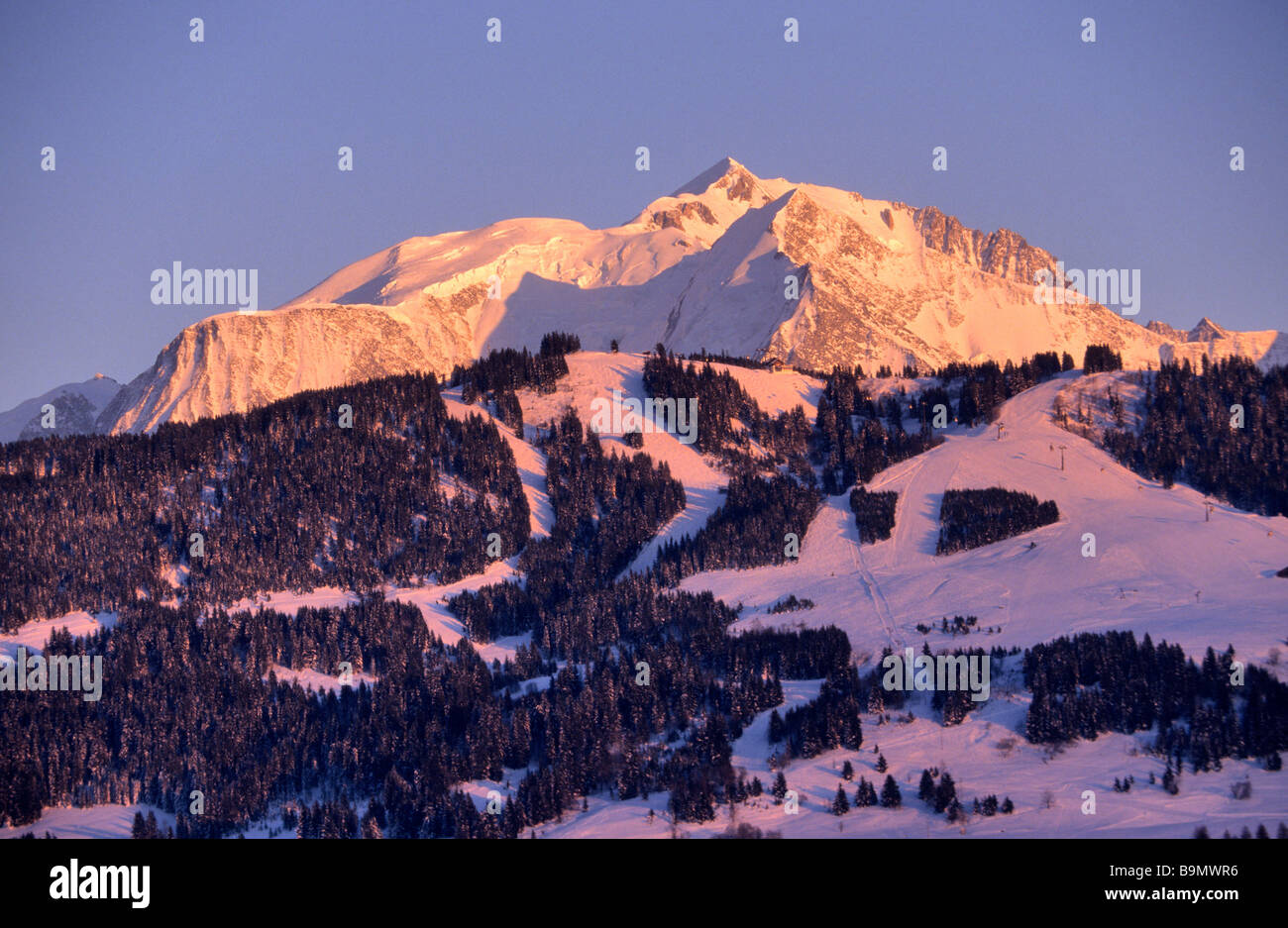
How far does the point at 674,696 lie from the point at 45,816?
7204 cm

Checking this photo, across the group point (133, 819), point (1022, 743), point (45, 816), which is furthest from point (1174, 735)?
point (45, 816)

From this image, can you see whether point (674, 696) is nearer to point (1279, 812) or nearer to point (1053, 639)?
point (1053, 639)

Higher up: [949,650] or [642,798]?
[949,650]

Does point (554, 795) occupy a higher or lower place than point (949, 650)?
lower
